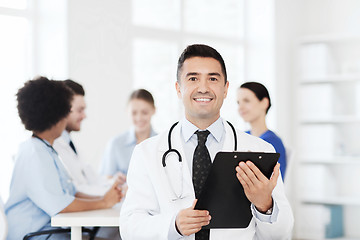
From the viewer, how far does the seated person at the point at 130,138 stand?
4.18 meters

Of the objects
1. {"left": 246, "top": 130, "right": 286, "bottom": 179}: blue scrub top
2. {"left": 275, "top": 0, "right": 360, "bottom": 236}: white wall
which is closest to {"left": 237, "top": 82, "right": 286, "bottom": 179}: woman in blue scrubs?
{"left": 246, "top": 130, "right": 286, "bottom": 179}: blue scrub top

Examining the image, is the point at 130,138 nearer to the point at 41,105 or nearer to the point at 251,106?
the point at 251,106

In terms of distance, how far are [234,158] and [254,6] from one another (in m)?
4.83

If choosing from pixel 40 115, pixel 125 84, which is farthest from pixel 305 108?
pixel 40 115

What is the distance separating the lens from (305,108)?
20.1 ft

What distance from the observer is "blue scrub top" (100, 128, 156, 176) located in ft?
13.7

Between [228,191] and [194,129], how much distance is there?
30 centimetres

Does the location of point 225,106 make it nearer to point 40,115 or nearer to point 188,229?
point 40,115

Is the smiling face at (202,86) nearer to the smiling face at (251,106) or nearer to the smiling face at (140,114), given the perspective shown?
the smiling face at (251,106)

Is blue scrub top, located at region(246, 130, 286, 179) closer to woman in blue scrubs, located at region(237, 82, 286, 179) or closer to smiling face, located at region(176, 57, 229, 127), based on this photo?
woman in blue scrubs, located at region(237, 82, 286, 179)

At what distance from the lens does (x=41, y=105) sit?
2941 millimetres

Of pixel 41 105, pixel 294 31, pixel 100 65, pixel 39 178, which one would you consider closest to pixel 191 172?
pixel 39 178

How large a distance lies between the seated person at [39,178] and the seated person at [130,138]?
3.92 feet

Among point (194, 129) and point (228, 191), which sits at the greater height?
point (194, 129)
